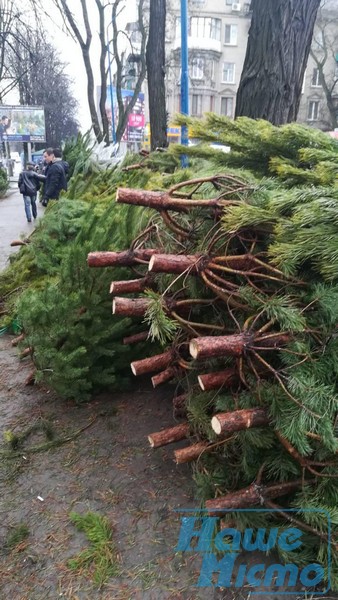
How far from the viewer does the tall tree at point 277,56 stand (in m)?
4.40

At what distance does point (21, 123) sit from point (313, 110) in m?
32.4

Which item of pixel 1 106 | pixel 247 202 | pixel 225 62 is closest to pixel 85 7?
pixel 1 106

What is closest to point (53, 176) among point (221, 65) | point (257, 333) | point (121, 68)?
point (257, 333)

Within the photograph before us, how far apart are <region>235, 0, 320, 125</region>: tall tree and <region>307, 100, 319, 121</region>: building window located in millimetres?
48503

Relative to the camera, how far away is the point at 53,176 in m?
9.02

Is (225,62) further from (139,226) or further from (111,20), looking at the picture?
(139,226)

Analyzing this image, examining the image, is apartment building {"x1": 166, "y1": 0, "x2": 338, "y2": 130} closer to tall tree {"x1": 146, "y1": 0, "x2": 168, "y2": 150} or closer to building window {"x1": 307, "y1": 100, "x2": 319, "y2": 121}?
building window {"x1": 307, "y1": 100, "x2": 319, "y2": 121}

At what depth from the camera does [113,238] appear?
3.30 meters

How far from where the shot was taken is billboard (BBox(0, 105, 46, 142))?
29406 mm

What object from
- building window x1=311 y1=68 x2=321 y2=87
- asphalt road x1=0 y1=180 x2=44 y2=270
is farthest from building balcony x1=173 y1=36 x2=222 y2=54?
asphalt road x1=0 y1=180 x2=44 y2=270

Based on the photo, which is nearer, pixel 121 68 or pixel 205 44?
pixel 121 68

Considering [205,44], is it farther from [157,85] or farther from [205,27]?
[157,85]

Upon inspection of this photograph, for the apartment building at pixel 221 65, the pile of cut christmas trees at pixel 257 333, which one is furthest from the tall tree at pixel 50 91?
the pile of cut christmas trees at pixel 257 333

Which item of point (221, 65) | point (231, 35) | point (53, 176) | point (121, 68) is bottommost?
point (53, 176)
